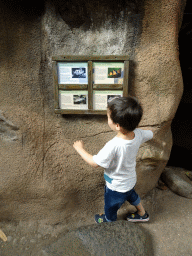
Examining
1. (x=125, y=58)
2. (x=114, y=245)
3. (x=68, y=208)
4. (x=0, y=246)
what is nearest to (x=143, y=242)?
(x=114, y=245)

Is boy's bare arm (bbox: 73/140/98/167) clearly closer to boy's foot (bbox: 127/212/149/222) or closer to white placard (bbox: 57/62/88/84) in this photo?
white placard (bbox: 57/62/88/84)

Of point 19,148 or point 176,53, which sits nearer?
point 176,53

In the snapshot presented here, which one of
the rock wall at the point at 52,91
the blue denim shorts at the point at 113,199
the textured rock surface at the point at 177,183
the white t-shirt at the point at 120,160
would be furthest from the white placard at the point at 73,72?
the textured rock surface at the point at 177,183

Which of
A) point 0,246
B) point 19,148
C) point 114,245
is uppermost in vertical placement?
point 19,148

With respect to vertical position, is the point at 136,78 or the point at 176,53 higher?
the point at 176,53

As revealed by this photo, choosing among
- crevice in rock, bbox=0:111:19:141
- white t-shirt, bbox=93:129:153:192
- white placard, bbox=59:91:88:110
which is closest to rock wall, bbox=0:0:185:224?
crevice in rock, bbox=0:111:19:141

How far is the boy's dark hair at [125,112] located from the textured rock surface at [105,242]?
907 millimetres

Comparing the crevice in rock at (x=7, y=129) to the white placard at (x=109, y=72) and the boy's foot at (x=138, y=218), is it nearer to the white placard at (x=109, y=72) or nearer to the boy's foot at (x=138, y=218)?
the white placard at (x=109, y=72)

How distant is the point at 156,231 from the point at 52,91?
1.59 metres

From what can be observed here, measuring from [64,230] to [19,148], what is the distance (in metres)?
0.95

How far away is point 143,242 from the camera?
5.23 feet

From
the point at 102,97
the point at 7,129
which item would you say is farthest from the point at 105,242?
the point at 7,129

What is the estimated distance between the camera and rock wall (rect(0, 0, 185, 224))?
159 cm

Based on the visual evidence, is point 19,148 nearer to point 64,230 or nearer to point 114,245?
point 64,230
